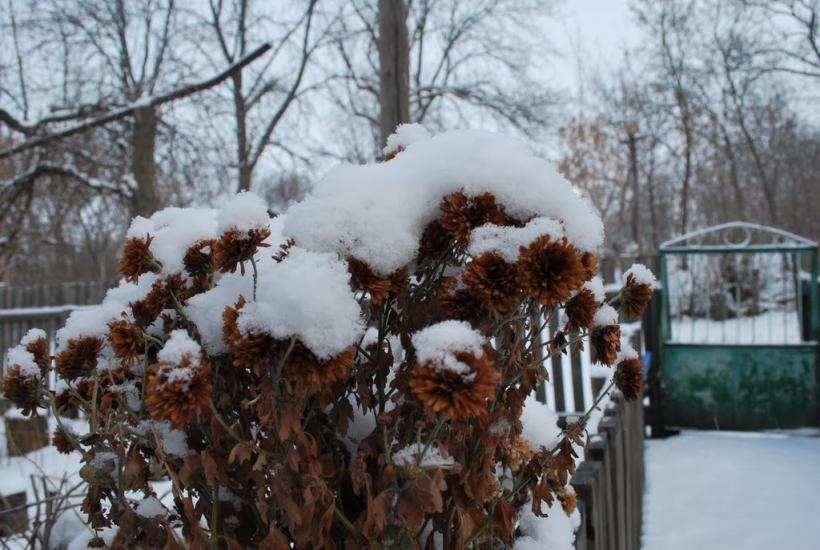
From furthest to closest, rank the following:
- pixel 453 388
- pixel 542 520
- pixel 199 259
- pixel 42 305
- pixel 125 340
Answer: pixel 42 305
pixel 542 520
pixel 199 259
pixel 125 340
pixel 453 388

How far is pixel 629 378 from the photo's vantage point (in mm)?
1213

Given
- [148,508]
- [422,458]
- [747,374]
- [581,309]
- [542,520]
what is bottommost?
[747,374]

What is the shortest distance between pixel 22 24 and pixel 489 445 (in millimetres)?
9452

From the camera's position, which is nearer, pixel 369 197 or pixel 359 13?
pixel 369 197

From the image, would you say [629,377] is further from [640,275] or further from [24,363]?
[24,363]

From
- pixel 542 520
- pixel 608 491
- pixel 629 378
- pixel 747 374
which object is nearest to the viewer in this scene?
pixel 629 378

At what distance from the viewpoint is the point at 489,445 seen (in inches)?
40.0

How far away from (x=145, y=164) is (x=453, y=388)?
23.7 feet

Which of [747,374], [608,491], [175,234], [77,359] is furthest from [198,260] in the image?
[747,374]

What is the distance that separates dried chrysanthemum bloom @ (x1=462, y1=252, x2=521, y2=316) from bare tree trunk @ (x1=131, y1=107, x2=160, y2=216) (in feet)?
20.5

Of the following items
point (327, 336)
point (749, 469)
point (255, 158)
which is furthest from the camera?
point (255, 158)

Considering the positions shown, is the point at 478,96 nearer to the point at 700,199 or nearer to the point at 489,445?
the point at 700,199

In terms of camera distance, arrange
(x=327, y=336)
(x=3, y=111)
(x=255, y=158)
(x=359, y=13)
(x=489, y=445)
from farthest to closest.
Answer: (x=359, y=13)
(x=255, y=158)
(x=3, y=111)
(x=489, y=445)
(x=327, y=336)

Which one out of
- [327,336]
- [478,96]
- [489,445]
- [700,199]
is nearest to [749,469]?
[489,445]
